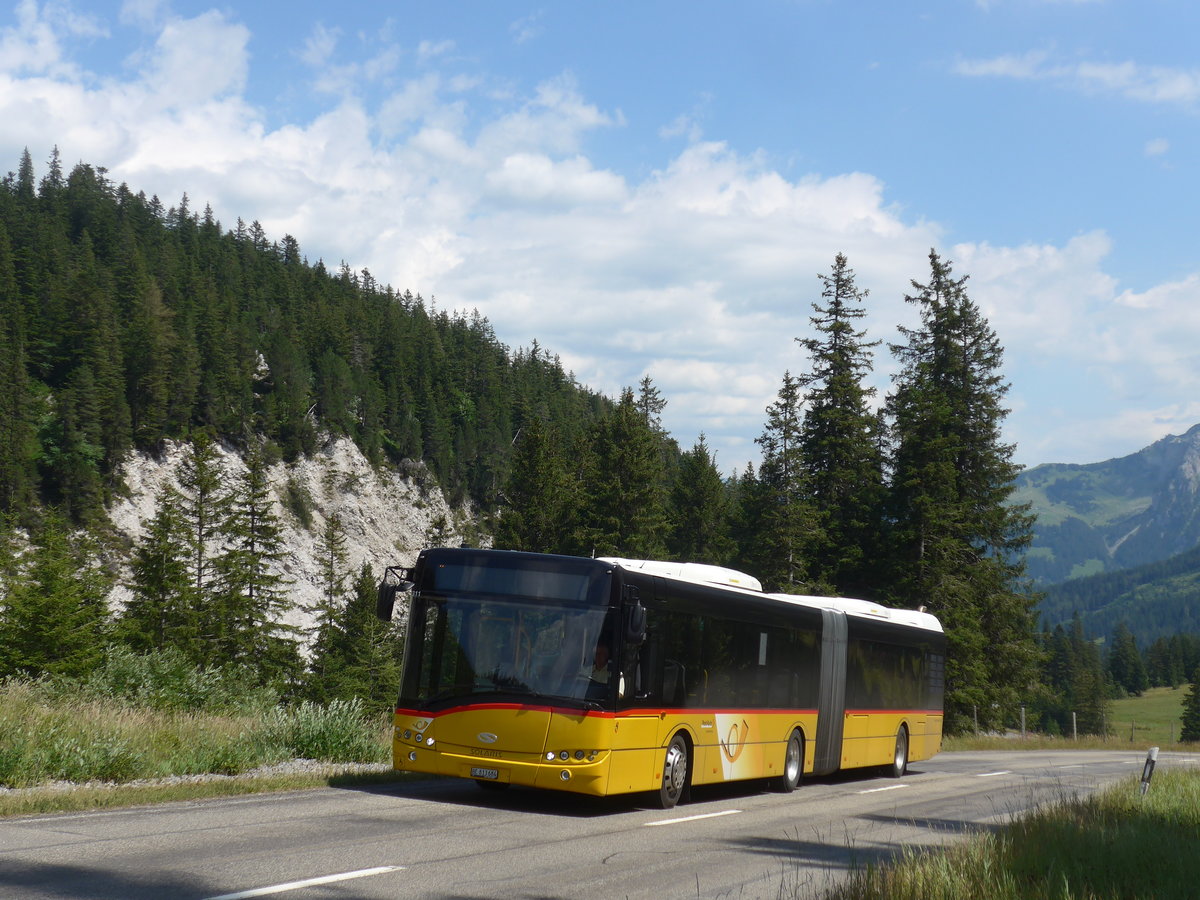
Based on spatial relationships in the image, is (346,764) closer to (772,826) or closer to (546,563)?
(546,563)

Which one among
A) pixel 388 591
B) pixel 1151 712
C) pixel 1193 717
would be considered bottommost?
pixel 1151 712

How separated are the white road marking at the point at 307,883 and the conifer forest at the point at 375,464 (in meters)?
18.6

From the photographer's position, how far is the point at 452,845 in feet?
32.5

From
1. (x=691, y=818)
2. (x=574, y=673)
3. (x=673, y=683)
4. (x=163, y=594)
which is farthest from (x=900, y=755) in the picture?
(x=163, y=594)

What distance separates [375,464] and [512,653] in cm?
14156

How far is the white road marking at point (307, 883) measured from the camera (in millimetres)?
7133

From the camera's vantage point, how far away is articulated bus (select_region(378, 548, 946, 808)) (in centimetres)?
1270

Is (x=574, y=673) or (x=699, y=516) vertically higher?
(x=699, y=516)

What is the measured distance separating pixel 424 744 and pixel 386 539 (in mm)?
129616

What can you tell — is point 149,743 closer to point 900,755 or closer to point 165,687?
point 165,687

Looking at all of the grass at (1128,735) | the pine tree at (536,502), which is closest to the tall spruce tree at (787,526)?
the grass at (1128,735)

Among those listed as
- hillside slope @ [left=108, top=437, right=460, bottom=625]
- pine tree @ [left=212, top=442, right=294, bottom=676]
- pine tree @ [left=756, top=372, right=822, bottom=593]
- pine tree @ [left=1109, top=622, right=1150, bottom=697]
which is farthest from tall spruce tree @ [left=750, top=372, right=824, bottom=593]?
pine tree @ [left=1109, top=622, right=1150, bottom=697]

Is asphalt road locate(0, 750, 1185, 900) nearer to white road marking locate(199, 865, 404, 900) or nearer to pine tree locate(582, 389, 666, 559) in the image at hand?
white road marking locate(199, 865, 404, 900)

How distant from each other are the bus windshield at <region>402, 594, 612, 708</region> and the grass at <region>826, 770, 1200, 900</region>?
4737 mm
